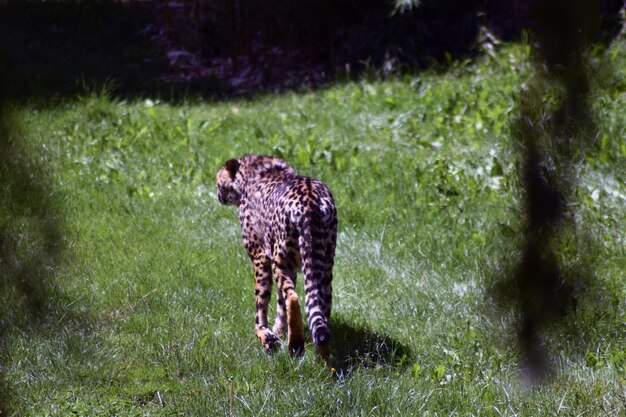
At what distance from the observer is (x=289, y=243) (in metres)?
4.66

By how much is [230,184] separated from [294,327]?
151cm

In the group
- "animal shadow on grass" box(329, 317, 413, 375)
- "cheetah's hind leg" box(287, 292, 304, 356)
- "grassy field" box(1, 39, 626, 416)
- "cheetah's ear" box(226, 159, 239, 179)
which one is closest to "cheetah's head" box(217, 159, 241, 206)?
"cheetah's ear" box(226, 159, 239, 179)

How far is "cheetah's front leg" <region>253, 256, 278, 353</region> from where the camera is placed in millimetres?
4859

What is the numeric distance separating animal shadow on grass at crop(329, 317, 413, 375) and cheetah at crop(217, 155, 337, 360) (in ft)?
0.75

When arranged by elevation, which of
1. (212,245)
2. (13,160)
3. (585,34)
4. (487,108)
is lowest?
(212,245)

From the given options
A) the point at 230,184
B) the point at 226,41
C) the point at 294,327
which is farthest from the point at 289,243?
the point at 226,41

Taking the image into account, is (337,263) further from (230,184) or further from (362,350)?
(362,350)

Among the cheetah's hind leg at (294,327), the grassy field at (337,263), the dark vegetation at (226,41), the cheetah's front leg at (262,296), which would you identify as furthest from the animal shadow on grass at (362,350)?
the dark vegetation at (226,41)

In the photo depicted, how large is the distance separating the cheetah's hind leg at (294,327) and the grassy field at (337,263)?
6 cm

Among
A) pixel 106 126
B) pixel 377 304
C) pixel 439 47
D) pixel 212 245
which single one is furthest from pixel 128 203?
pixel 439 47

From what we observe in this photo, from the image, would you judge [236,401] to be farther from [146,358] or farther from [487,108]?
[487,108]

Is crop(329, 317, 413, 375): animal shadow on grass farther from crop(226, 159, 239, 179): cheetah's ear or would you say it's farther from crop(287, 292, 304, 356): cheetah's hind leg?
crop(226, 159, 239, 179): cheetah's ear

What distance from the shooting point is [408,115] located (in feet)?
A: 30.8

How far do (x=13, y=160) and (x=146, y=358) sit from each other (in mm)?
3619
